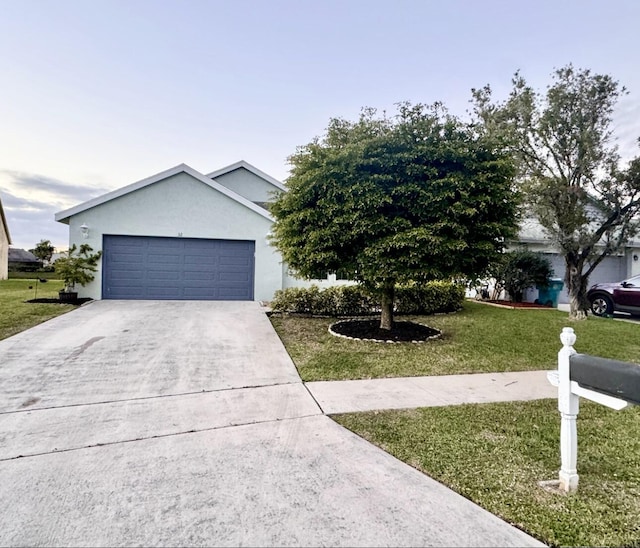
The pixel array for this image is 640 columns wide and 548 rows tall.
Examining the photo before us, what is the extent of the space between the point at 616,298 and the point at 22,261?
40.7 metres

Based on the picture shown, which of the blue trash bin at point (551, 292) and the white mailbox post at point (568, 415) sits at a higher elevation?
the blue trash bin at point (551, 292)

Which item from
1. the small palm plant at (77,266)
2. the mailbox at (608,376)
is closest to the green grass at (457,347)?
the mailbox at (608,376)

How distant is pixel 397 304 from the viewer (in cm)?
1136

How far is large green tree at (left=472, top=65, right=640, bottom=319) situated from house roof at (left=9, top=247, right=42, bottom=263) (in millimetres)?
37422

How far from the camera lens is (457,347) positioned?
7301 mm

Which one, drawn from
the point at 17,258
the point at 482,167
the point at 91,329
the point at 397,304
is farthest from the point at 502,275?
the point at 17,258

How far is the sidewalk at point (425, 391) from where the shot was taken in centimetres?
439

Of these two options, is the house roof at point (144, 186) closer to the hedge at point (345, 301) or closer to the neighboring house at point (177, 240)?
the neighboring house at point (177, 240)

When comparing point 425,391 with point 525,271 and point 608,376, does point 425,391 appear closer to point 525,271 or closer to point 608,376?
point 608,376

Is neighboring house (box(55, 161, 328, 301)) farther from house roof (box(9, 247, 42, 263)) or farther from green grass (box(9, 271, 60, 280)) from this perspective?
house roof (box(9, 247, 42, 263))

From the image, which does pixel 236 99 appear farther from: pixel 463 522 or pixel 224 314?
pixel 463 522

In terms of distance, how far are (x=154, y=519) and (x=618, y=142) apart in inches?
502

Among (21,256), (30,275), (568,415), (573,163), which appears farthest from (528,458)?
(21,256)

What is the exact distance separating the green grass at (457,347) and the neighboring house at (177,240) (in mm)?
3567
